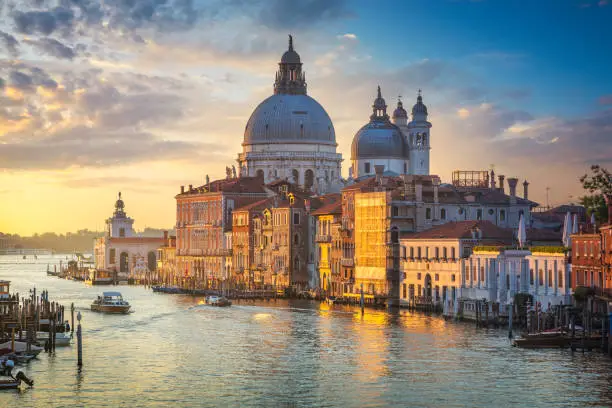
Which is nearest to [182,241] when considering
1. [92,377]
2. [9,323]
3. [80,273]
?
[80,273]

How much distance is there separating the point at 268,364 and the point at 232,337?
34.6ft

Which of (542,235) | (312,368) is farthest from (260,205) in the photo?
(312,368)

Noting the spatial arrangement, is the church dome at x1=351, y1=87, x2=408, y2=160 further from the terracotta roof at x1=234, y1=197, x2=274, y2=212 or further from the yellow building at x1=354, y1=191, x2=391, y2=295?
the yellow building at x1=354, y1=191, x2=391, y2=295

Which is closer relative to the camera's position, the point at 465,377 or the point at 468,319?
the point at 465,377

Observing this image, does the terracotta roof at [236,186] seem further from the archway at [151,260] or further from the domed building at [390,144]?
the archway at [151,260]

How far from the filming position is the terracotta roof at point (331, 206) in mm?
95438

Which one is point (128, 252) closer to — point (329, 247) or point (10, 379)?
point (329, 247)

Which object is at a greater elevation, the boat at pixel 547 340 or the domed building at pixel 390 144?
the domed building at pixel 390 144

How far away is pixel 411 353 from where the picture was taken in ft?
183

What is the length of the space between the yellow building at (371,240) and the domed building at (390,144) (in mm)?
36124

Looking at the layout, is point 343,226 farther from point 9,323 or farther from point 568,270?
point 9,323

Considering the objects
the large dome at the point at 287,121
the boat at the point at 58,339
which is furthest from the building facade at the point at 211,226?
the boat at the point at 58,339

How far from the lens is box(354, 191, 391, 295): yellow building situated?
84938 millimetres

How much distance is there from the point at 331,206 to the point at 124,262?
213 feet
